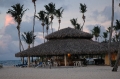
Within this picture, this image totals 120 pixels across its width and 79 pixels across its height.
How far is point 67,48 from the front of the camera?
29.8 meters

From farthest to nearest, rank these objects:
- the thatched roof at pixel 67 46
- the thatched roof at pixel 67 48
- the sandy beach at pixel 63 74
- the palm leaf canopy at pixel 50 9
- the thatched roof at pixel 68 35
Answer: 1. the palm leaf canopy at pixel 50 9
2. the thatched roof at pixel 68 35
3. the thatched roof at pixel 67 46
4. the thatched roof at pixel 67 48
5. the sandy beach at pixel 63 74

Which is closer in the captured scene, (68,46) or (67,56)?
(68,46)

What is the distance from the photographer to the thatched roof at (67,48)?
29.4 m

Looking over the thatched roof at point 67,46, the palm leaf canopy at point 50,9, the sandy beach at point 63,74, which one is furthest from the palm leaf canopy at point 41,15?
the sandy beach at point 63,74

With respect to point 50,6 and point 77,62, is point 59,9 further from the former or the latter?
point 77,62

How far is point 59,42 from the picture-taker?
105 ft

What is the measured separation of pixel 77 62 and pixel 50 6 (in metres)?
22.6

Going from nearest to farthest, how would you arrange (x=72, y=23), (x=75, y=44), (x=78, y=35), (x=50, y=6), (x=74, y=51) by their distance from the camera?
(x=74, y=51) < (x=75, y=44) < (x=78, y=35) < (x=50, y=6) < (x=72, y=23)

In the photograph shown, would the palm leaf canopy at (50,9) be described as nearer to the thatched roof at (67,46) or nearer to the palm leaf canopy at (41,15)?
the palm leaf canopy at (41,15)

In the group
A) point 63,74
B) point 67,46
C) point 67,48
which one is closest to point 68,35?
point 67,46

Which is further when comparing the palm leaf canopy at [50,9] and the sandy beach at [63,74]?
the palm leaf canopy at [50,9]

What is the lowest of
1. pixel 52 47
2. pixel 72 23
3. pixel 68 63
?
pixel 68 63

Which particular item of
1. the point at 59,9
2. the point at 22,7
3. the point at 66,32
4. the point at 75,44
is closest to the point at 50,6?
the point at 59,9

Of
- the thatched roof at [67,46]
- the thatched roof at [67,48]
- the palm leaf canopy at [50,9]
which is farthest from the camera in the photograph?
the palm leaf canopy at [50,9]
